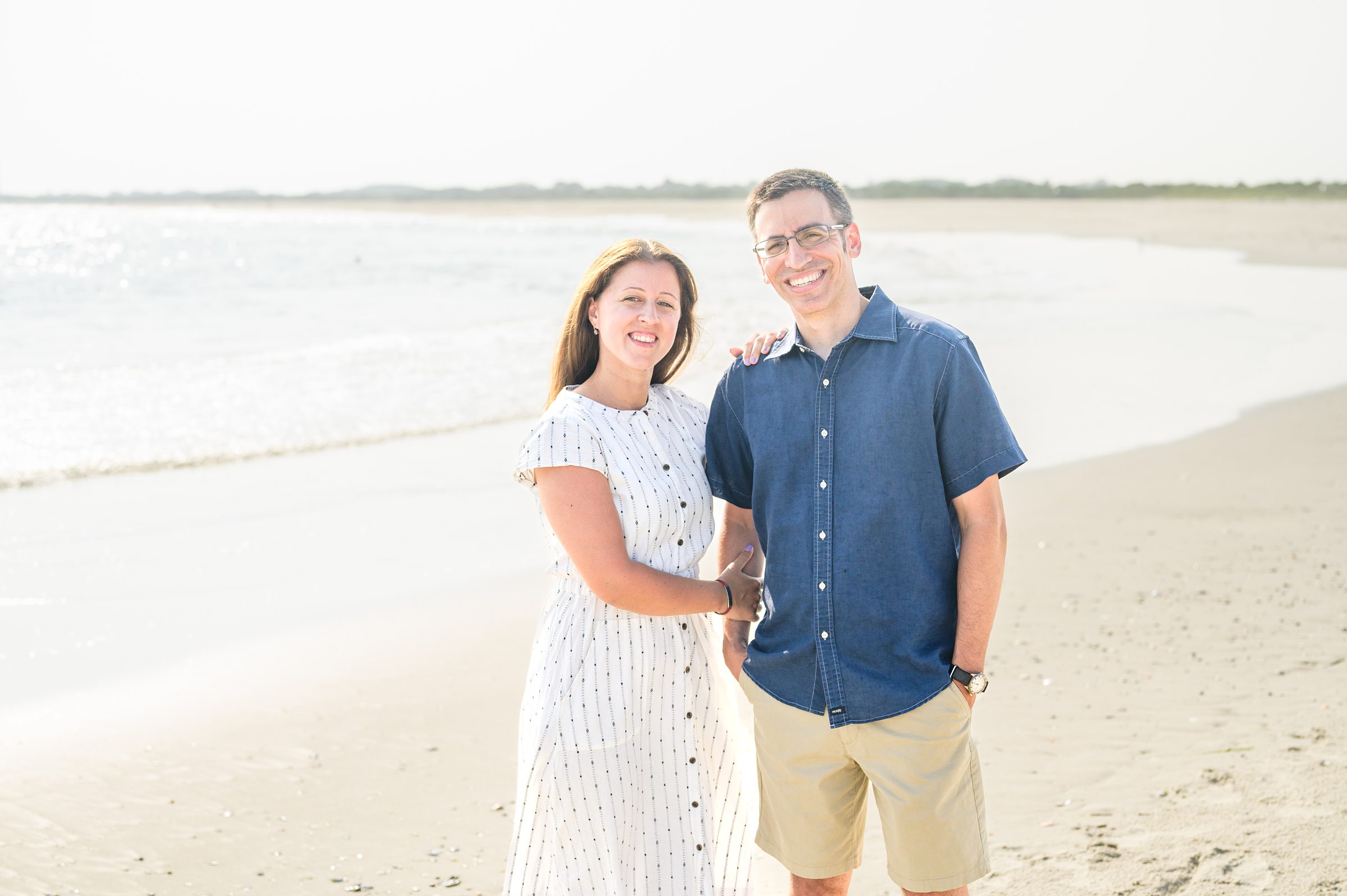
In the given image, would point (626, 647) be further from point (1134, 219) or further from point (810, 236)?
point (1134, 219)

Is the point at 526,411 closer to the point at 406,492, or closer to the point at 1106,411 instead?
the point at 406,492

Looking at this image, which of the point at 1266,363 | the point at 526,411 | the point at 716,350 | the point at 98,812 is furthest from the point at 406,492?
the point at 1266,363

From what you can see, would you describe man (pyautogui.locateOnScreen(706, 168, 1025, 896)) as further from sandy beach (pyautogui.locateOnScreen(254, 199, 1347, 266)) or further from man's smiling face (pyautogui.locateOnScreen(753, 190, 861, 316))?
sandy beach (pyautogui.locateOnScreen(254, 199, 1347, 266))

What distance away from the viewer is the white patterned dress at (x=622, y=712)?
2674 millimetres

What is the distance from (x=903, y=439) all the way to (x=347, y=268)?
1401 inches

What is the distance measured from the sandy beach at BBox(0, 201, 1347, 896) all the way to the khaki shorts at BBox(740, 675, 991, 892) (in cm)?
101

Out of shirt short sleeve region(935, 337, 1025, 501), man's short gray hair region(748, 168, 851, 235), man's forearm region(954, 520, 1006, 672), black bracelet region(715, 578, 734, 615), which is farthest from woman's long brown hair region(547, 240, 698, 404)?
man's forearm region(954, 520, 1006, 672)

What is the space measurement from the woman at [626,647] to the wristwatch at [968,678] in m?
0.54

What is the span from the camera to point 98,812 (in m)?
4.16

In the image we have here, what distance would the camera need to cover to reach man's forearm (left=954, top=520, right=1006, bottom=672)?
2.59 meters

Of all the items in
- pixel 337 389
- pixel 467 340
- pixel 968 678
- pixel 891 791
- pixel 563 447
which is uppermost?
pixel 563 447

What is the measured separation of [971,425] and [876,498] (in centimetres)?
27

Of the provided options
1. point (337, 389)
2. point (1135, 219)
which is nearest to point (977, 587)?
point (337, 389)

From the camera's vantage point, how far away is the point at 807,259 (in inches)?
106
